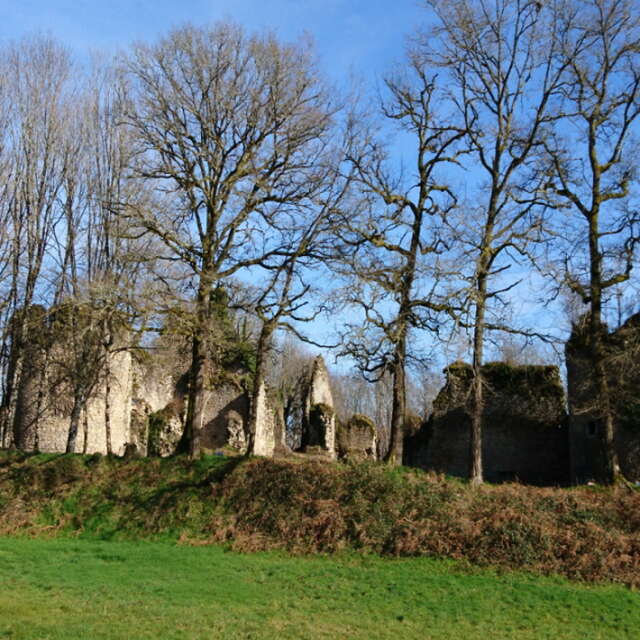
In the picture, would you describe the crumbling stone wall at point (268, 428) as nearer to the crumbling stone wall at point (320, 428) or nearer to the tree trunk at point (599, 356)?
the crumbling stone wall at point (320, 428)

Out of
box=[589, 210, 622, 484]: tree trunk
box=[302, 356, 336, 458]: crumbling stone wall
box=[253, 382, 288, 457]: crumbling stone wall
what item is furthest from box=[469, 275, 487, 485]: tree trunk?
box=[253, 382, 288, 457]: crumbling stone wall

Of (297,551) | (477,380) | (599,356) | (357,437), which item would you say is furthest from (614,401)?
(357,437)

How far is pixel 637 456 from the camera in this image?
2030 centimetres

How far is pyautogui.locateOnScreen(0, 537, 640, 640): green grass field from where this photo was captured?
9.35 metres

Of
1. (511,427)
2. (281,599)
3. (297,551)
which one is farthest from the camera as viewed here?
(511,427)

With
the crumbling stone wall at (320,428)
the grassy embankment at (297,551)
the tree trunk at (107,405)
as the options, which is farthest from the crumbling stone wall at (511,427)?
the tree trunk at (107,405)

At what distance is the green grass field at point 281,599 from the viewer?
935 cm

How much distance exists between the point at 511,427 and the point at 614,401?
5184mm

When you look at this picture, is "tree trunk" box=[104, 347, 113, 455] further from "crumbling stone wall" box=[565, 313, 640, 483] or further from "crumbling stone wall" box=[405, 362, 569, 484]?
"crumbling stone wall" box=[565, 313, 640, 483]

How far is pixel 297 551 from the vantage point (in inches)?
545

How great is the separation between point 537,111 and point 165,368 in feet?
55.9

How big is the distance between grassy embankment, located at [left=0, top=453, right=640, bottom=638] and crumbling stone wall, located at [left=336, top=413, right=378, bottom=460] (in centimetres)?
1158

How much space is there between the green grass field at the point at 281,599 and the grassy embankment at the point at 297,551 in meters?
0.04

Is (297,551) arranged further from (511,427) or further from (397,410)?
(511,427)
